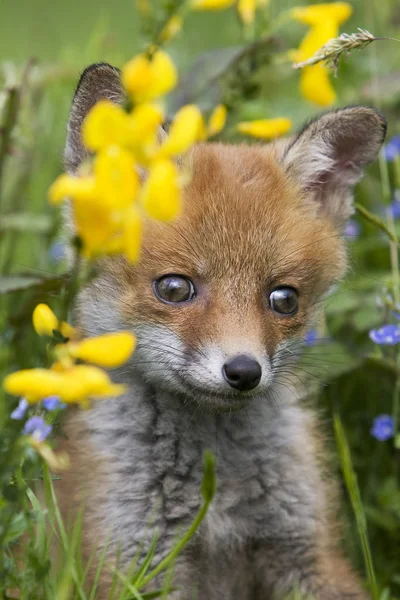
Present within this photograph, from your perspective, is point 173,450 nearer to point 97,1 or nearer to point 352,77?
point 352,77

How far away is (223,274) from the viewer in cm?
300

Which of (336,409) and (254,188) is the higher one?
(254,188)

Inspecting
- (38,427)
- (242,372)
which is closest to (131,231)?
(38,427)

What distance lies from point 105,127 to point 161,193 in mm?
186

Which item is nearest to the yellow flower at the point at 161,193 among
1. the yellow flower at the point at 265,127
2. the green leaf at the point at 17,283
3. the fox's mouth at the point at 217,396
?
the fox's mouth at the point at 217,396

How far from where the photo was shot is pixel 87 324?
10.9ft

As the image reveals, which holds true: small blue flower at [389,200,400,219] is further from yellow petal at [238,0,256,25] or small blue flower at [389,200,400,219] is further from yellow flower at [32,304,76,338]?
yellow flower at [32,304,76,338]

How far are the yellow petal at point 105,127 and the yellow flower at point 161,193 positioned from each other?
0.35ft

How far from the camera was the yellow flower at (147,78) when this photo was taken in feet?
6.41

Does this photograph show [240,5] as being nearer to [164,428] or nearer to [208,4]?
[208,4]

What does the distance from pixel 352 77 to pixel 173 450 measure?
3.73 meters

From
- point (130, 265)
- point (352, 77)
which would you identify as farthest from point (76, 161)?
point (352, 77)

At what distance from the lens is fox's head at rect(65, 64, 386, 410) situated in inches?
113

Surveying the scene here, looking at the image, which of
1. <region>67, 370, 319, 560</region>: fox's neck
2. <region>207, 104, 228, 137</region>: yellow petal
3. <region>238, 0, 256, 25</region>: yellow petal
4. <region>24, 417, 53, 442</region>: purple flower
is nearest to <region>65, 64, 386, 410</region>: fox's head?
<region>67, 370, 319, 560</region>: fox's neck
